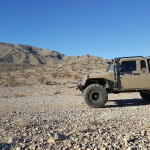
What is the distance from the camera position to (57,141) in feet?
12.8

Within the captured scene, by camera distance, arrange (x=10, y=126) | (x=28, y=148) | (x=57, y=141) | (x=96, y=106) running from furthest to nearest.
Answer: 1. (x=96, y=106)
2. (x=10, y=126)
3. (x=57, y=141)
4. (x=28, y=148)

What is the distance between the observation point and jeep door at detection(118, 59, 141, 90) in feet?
26.8

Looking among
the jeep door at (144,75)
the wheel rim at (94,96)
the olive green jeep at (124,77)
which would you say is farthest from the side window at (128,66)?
the wheel rim at (94,96)

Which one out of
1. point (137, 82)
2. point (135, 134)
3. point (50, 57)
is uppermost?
point (50, 57)

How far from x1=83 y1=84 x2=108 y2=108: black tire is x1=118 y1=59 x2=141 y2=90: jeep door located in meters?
0.84

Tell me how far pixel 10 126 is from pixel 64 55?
146094mm

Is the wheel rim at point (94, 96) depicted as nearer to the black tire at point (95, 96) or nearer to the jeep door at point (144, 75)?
the black tire at point (95, 96)

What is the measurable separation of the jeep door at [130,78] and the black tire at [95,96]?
0.84 m

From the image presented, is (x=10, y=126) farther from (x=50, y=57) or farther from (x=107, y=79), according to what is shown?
(x=50, y=57)

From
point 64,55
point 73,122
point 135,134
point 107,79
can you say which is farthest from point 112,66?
point 64,55

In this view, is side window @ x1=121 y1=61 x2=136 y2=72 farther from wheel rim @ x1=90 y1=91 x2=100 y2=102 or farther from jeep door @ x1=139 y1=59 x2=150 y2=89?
wheel rim @ x1=90 y1=91 x2=100 y2=102

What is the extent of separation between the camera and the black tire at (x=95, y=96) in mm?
7918

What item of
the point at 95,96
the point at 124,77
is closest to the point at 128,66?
the point at 124,77

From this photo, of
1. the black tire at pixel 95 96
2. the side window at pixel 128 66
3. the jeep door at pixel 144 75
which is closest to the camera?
the black tire at pixel 95 96
